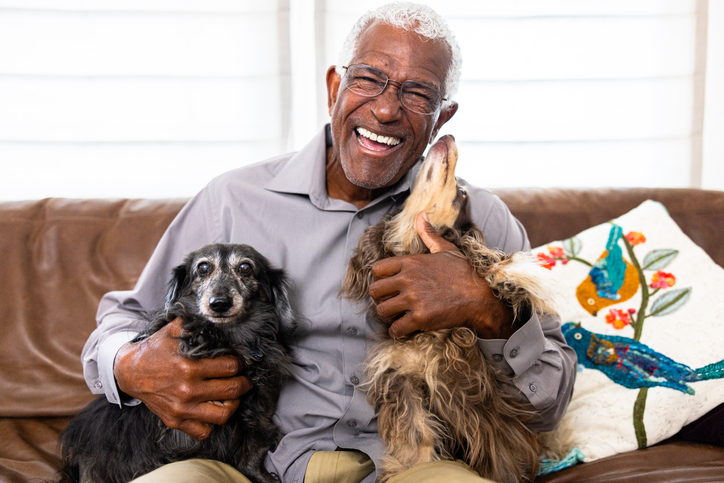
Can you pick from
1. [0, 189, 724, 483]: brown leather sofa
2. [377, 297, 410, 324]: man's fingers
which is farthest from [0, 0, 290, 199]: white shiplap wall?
[377, 297, 410, 324]: man's fingers

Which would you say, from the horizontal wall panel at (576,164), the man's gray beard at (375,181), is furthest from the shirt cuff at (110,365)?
the horizontal wall panel at (576,164)

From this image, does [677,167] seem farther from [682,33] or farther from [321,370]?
[321,370]

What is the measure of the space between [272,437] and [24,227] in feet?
4.97

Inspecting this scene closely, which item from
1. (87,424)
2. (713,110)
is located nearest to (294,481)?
(87,424)

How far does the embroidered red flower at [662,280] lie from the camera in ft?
6.91

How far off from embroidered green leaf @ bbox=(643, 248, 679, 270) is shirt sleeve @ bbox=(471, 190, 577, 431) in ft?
2.38

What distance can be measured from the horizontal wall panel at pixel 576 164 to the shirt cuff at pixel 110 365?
2.19 metres

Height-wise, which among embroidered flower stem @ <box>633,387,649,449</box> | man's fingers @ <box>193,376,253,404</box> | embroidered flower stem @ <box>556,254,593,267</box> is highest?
embroidered flower stem @ <box>556,254,593,267</box>

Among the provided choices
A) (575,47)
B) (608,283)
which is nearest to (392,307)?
(608,283)

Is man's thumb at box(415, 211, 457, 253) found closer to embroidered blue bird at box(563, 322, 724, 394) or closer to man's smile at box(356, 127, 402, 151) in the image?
man's smile at box(356, 127, 402, 151)

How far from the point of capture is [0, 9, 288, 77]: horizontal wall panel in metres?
2.78

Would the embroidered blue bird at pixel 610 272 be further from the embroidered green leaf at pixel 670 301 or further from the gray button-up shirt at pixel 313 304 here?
the gray button-up shirt at pixel 313 304

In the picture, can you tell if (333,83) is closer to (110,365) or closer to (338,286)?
(338,286)

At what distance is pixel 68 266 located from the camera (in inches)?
87.7
